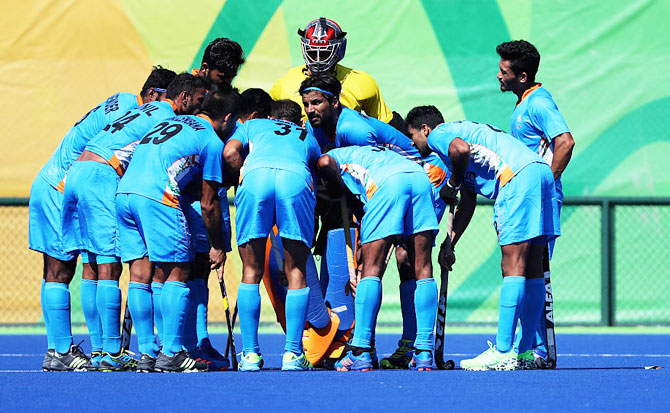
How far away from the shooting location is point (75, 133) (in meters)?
7.42

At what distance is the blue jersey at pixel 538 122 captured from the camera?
23.2ft

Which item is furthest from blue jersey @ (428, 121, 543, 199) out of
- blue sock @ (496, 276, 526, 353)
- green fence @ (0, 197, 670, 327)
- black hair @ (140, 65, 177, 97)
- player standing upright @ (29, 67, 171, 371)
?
green fence @ (0, 197, 670, 327)

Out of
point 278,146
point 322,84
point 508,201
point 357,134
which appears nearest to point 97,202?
point 278,146

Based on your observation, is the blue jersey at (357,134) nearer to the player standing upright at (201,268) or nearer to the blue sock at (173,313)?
the player standing upright at (201,268)

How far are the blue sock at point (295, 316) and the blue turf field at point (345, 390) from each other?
0.23 meters

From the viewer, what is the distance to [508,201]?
6.50 metres

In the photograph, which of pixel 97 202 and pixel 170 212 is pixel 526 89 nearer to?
pixel 170 212

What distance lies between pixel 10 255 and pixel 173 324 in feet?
19.5

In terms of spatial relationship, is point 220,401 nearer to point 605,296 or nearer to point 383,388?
point 383,388

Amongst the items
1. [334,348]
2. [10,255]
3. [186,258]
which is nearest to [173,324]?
[186,258]

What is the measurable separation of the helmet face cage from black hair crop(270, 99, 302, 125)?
838 millimetres

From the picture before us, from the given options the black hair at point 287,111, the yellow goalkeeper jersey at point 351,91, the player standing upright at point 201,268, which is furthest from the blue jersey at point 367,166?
the yellow goalkeeper jersey at point 351,91

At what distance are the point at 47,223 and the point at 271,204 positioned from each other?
178 centimetres

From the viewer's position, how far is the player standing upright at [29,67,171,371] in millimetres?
7121
